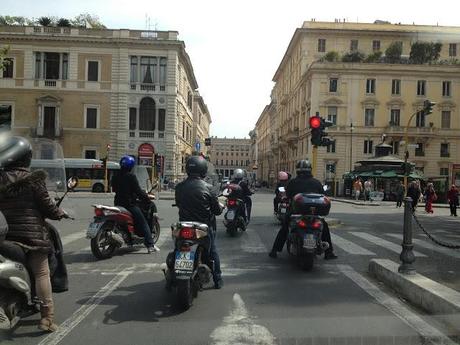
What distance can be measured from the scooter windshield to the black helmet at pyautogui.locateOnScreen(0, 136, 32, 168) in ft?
5.73

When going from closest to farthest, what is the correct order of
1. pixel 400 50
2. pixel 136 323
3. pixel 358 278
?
1. pixel 136 323
2. pixel 358 278
3. pixel 400 50

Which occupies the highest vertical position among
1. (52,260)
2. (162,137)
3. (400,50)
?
(400,50)

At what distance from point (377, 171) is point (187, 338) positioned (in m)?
42.4

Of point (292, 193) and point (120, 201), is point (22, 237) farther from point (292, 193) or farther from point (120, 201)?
point (292, 193)

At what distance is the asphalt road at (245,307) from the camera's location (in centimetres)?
528

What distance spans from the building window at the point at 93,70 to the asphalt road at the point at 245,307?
4656 cm

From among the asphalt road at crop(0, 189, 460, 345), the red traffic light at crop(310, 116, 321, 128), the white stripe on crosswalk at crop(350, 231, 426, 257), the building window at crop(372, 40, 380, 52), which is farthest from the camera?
the building window at crop(372, 40, 380, 52)

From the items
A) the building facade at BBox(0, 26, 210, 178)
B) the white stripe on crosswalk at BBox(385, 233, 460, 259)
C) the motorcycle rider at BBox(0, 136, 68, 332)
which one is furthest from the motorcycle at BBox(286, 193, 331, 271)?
the building facade at BBox(0, 26, 210, 178)

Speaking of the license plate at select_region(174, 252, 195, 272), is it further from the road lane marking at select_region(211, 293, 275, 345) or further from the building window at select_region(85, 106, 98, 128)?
the building window at select_region(85, 106, 98, 128)

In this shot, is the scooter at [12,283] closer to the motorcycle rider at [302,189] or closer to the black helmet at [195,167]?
the black helmet at [195,167]

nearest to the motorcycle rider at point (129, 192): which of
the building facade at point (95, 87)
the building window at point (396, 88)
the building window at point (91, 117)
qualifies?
the building facade at point (95, 87)

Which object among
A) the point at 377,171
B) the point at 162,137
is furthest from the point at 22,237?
the point at 162,137

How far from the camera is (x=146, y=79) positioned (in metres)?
55.2

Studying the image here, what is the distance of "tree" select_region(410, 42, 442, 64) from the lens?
234 ft
